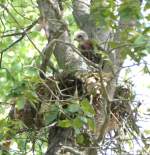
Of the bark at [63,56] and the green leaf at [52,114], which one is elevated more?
the bark at [63,56]

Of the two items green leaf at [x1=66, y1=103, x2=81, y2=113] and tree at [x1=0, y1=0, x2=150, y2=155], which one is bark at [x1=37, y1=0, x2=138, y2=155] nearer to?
tree at [x1=0, y1=0, x2=150, y2=155]

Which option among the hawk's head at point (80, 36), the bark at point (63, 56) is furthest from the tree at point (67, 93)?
the hawk's head at point (80, 36)

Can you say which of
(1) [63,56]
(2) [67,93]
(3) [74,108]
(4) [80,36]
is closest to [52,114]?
(3) [74,108]

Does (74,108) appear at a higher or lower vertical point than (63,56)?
lower

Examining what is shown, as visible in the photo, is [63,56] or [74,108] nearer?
[74,108]

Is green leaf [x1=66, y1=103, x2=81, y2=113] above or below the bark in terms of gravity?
below

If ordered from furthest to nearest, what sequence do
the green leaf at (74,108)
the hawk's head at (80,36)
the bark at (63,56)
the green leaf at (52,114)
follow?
the hawk's head at (80,36)
the bark at (63,56)
the green leaf at (52,114)
the green leaf at (74,108)

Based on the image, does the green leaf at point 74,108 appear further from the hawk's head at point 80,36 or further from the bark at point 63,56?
the hawk's head at point 80,36

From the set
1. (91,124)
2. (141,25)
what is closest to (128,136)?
(91,124)

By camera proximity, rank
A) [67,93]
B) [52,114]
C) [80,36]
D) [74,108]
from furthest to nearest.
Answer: [80,36] → [67,93] → [52,114] → [74,108]

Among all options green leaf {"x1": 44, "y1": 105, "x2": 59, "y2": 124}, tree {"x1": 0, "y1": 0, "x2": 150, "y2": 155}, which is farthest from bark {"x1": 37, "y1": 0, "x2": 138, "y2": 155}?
green leaf {"x1": 44, "y1": 105, "x2": 59, "y2": 124}

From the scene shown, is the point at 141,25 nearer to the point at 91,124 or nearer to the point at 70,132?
the point at 91,124

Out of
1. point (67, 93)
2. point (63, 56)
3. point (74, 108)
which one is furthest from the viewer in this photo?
point (63, 56)

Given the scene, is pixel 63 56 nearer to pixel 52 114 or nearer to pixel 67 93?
pixel 67 93
